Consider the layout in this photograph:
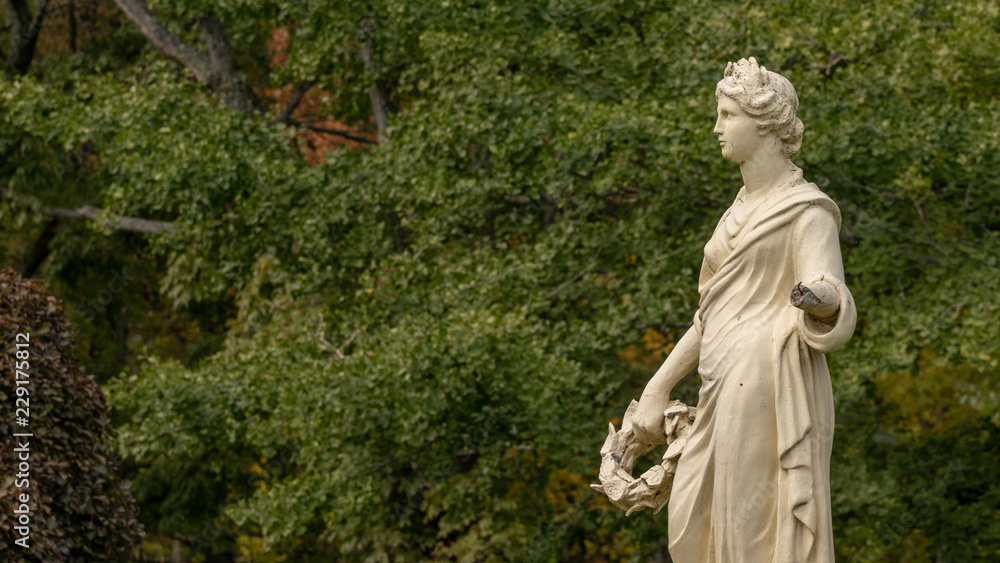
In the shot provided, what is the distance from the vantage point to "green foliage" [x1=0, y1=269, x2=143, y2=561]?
693cm

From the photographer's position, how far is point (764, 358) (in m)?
3.77

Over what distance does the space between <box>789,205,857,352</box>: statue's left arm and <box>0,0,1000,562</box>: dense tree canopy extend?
16.3ft

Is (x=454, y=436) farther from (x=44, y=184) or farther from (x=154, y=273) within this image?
(x=154, y=273)

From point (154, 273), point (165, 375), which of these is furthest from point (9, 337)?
point (154, 273)

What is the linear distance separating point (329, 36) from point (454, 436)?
412cm

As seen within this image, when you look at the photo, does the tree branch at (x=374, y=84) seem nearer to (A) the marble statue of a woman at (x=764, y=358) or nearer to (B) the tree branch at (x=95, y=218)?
(B) the tree branch at (x=95, y=218)

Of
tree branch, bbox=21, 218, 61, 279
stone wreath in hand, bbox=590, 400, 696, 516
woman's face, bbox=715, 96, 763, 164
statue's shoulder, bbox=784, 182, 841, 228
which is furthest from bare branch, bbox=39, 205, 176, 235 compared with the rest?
statue's shoulder, bbox=784, 182, 841, 228

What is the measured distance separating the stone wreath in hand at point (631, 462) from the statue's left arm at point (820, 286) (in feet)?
1.94

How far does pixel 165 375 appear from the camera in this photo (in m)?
10.1

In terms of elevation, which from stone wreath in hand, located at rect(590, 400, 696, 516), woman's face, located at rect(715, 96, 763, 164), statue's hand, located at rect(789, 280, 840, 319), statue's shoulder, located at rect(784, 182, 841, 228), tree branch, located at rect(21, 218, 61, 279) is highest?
woman's face, located at rect(715, 96, 763, 164)

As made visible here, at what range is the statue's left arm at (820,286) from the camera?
138 inches

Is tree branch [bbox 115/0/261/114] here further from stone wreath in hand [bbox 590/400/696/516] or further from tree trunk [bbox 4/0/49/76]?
stone wreath in hand [bbox 590/400/696/516]

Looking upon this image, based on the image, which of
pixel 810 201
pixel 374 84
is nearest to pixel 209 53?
pixel 374 84

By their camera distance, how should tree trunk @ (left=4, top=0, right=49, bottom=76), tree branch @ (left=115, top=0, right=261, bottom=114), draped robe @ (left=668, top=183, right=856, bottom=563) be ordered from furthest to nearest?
tree trunk @ (left=4, top=0, right=49, bottom=76), tree branch @ (left=115, top=0, right=261, bottom=114), draped robe @ (left=668, top=183, right=856, bottom=563)
